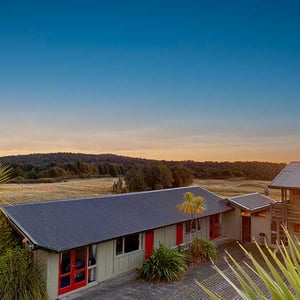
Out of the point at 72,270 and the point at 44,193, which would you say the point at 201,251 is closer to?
the point at 72,270

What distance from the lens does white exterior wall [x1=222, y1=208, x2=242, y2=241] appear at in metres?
24.1

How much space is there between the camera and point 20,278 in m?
11.9

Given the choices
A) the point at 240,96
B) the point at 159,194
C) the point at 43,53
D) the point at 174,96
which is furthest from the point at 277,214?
the point at 43,53

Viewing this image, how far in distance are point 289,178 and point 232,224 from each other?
5.99 metres

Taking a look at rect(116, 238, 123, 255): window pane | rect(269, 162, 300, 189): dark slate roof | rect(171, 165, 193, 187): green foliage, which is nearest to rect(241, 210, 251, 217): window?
rect(269, 162, 300, 189): dark slate roof

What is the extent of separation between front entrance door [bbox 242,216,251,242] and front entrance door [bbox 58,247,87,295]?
13.7 metres

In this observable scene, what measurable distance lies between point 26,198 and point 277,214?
27.1 metres

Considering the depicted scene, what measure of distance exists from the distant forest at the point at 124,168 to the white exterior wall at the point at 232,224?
97.9 ft

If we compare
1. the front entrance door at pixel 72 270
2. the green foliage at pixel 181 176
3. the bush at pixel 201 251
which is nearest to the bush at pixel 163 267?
the bush at pixel 201 251

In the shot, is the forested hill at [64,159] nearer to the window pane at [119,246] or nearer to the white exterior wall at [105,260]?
the window pane at [119,246]

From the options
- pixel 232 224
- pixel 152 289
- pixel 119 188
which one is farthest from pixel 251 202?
pixel 119 188

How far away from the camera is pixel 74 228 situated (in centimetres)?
1483

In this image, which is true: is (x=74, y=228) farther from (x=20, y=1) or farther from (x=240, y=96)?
(x=240, y=96)

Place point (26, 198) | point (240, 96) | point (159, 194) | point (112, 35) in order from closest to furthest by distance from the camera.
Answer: point (112, 35) < point (159, 194) < point (240, 96) < point (26, 198)
